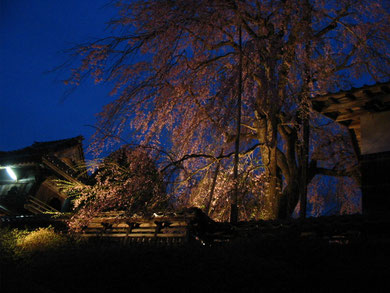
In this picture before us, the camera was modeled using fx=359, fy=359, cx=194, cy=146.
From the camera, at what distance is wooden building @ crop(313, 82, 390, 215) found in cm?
923

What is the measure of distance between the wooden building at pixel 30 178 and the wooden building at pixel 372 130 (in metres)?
16.4

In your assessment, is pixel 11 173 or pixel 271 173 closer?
pixel 271 173

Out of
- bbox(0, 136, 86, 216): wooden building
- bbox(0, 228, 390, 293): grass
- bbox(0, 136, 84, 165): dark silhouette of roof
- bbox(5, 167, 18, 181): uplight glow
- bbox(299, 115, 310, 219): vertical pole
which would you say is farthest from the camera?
bbox(5, 167, 18, 181): uplight glow

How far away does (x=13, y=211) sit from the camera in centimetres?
2180

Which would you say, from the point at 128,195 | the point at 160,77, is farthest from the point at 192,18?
Result: the point at 128,195

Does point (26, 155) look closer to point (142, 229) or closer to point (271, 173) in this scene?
point (142, 229)

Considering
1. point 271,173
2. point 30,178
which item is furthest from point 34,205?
point 271,173

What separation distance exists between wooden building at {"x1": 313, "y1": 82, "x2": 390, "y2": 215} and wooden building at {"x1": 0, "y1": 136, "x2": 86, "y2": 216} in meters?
16.4

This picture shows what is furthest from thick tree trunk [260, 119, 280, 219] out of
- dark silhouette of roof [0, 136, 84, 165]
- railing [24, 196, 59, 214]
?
dark silhouette of roof [0, 136, 84, 165]

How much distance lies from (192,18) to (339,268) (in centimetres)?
925

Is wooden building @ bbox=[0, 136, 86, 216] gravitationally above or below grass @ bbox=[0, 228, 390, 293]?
above

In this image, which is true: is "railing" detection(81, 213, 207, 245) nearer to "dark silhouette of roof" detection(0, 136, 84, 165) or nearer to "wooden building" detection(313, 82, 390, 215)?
"wooden building" detection(313, 82, 390, 215)

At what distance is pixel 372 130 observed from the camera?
32.8 ft

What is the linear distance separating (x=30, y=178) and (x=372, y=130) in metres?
20.8
